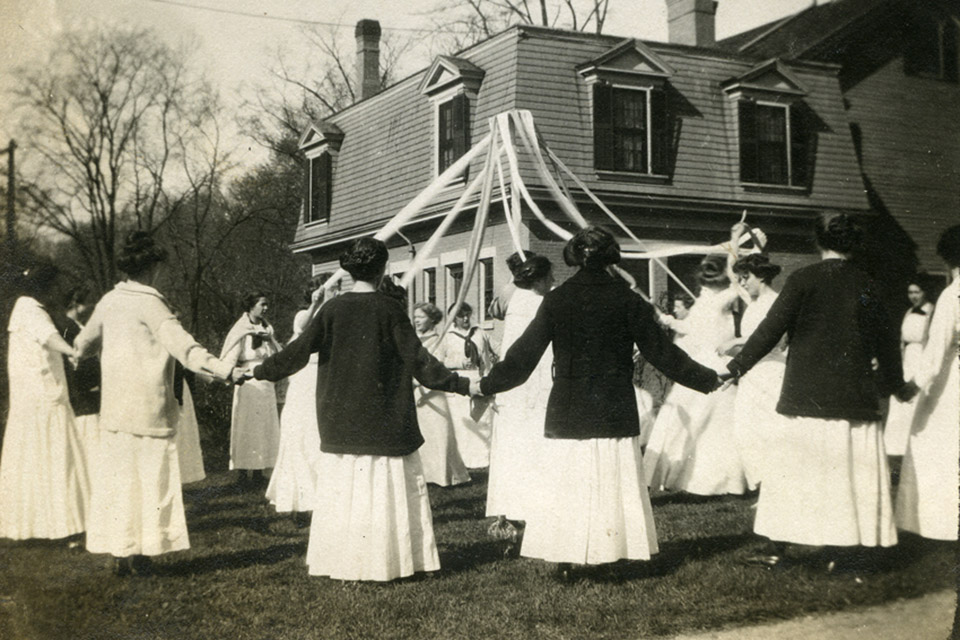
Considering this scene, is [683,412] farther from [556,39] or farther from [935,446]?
[556,39]

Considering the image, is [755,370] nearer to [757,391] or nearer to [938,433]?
[757,391]

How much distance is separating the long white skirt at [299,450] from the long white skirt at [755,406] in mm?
3383

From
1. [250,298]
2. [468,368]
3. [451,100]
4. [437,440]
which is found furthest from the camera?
[468,368]

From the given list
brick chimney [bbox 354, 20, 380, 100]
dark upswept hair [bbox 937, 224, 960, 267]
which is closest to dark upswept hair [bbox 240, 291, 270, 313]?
brick chimney [bbox 354, 20, 380, 100]

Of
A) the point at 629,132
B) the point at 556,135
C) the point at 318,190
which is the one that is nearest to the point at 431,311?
the point at 318,190

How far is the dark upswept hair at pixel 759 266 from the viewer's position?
19.3 feet

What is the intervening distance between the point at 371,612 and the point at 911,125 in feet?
18.0

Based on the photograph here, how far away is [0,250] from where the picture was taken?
4.94m

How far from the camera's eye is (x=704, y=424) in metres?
6.59

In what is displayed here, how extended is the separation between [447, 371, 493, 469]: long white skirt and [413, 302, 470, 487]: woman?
1246 mm

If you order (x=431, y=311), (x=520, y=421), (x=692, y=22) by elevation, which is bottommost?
(x=520, y=421)

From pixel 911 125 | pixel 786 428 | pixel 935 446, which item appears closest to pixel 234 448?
pixel 786 428

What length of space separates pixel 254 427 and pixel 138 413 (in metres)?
3.63

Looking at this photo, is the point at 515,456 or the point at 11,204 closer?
the point at 11,204
